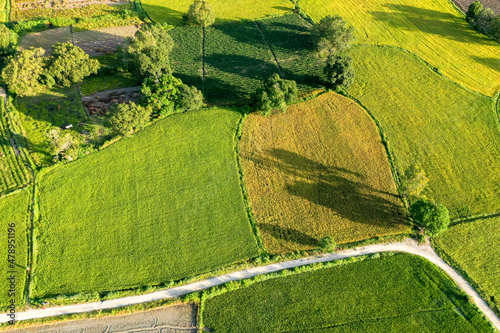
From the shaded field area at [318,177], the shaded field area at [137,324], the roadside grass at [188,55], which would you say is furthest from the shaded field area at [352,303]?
the roadside grass at [188,55]

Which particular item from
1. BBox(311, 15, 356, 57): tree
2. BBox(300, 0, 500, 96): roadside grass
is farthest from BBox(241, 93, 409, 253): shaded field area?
BBox(300, 0, 500, 96): roadside grass

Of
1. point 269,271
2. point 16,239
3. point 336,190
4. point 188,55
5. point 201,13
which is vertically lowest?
point 16,239

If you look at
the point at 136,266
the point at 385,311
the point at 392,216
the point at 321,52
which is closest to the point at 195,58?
the point at 321,52

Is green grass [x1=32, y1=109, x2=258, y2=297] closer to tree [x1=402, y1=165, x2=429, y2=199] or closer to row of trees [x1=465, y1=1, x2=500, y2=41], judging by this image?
tree [x1=402, y1=165, x2=429, y2=199]

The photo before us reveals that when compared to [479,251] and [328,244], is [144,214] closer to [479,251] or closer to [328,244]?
[328,244]

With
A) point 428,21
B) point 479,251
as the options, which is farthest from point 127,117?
point 428,21

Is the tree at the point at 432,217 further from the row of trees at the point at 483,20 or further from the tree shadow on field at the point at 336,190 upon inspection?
the row of trees at the point at 483,20
